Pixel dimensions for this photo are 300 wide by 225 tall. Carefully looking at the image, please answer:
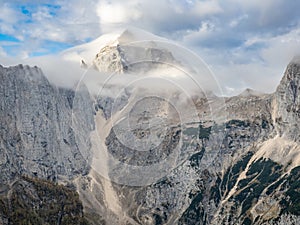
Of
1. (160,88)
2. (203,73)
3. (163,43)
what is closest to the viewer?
(203,73)

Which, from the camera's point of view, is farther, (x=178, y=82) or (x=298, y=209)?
(x=298, y=209)

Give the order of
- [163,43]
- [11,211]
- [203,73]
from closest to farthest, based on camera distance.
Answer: [203,73], [163,43], [11,211]

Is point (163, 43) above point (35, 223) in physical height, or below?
above

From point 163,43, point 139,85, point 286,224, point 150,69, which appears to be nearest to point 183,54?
point 163,43

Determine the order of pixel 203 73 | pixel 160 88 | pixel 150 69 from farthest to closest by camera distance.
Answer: pixel 160 88, pixel 150 69, pixel 203 73

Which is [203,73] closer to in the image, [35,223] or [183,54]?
[183,54]

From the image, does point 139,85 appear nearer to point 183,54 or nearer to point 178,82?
point 178,82

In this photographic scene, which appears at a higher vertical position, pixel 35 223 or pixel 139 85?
pixel 139 85

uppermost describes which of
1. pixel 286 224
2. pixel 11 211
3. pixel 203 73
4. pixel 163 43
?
pixel 163 43

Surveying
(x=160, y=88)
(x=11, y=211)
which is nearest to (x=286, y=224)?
(x=160, y=88)
